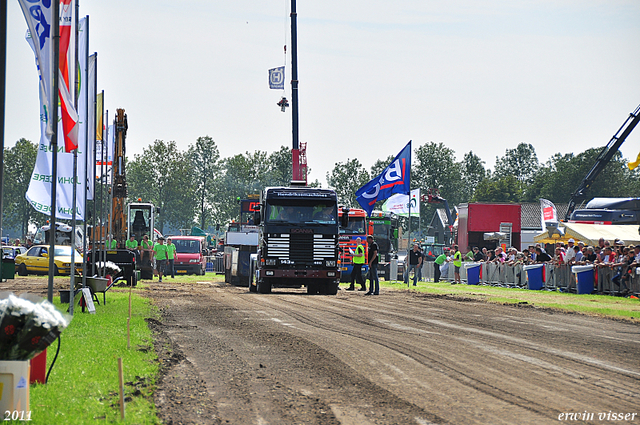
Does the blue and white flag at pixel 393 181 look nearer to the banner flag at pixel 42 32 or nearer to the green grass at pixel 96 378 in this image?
the green grass at pixel 96 378

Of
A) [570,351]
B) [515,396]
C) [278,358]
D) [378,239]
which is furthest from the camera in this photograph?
[378,239]

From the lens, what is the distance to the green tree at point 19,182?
4407 inches

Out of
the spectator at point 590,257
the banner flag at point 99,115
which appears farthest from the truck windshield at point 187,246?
the spectator at point 590,257

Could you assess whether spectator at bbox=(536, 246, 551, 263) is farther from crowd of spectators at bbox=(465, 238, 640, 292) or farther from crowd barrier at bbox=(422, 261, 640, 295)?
crowd barrier at bbox=(422, 261, 640, 295)

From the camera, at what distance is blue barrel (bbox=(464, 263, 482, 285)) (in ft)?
122

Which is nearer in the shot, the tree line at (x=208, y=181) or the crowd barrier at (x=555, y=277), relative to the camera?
the crowd barrier at (x=555, y=277)

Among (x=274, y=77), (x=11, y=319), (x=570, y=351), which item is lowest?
(x=570, y=351)

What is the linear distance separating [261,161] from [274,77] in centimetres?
7062

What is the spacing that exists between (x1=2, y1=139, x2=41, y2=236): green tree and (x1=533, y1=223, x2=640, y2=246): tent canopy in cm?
8816

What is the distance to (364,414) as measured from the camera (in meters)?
7.19

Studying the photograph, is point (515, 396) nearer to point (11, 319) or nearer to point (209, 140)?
point (11, 319)

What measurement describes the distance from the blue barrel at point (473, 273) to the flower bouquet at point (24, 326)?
105 feet

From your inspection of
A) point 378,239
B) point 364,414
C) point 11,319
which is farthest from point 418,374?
point 378,239

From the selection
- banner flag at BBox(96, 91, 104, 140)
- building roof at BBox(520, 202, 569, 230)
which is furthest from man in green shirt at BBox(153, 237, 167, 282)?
building roof at BBox(520, 202, 569, 230)
